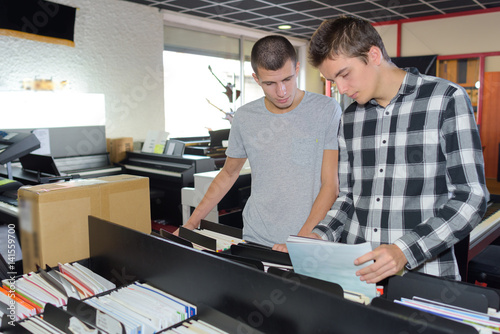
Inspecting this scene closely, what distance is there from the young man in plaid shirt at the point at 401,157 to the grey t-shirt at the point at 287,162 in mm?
202

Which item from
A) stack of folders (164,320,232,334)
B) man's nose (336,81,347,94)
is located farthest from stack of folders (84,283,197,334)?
man's nose (336,81,347,94)

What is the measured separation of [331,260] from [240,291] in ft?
0.74

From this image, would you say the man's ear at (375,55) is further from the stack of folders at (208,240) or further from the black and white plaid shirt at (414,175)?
the stack of folders at (208,240)

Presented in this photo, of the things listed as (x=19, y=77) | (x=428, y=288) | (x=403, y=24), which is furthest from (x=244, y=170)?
(x=403, y=24)

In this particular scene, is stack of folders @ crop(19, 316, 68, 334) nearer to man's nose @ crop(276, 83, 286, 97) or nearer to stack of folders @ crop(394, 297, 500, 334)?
stack of folders @ crop(394, 297, 500, 334)

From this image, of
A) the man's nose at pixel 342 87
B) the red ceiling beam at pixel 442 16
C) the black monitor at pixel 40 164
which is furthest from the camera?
the red ceiling beam at pixel 442 16

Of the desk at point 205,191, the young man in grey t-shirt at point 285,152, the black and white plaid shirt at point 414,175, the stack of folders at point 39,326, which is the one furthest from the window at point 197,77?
the stack of folders at point 39,326

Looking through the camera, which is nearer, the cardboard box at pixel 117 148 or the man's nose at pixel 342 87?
the man's nose at pixel 342 87

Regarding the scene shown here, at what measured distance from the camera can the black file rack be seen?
77cm

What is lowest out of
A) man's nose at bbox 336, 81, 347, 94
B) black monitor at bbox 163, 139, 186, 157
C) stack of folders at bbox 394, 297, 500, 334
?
stack of folders at bbox 394, 297, 500, 334

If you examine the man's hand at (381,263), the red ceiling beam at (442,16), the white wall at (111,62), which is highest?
the red ceiling beam at (442,16)

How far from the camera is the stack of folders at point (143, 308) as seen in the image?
0.99 metres

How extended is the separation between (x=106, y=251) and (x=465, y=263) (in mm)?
1741

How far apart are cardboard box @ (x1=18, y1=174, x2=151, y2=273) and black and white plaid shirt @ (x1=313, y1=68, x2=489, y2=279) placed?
798 millimetres
